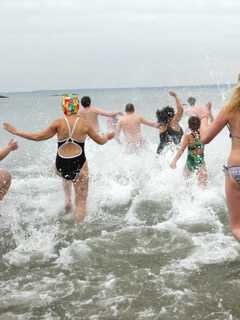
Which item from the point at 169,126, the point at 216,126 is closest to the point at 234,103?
the point at 216,126

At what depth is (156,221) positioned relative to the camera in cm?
721

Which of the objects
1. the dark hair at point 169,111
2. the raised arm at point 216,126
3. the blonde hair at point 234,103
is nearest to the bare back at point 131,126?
the dark hair at point 169,111

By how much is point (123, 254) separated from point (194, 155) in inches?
130

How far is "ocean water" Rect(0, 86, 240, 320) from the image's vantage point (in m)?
4.34

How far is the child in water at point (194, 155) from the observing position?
8195mm

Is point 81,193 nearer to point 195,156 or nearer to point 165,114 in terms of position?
point 195,156

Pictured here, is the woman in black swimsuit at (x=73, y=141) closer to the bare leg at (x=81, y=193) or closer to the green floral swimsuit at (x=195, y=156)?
the bare leg at (x=81, y=193)

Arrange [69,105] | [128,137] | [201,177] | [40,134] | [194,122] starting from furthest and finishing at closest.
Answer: [128,137]
[201,177]
[194,122]
[69,105]
[40,134]

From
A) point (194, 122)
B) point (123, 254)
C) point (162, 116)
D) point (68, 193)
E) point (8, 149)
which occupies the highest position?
point (162, 116)

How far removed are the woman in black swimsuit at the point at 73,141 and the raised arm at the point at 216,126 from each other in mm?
2616

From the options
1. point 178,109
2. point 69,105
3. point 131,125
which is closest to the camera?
point 69,105

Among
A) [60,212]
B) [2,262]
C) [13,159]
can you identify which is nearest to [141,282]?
[2,262]

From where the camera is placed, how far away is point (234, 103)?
3.99m

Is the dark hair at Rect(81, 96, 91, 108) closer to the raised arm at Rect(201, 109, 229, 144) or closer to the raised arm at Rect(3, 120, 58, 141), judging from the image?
the raised arm at Rect(3, 120, 58, 141)
